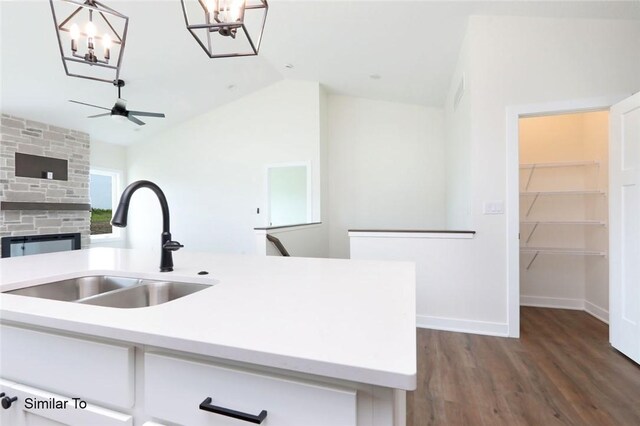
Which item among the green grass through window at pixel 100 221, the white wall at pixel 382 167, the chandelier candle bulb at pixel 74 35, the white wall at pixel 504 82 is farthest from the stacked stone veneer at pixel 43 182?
the white wall at pixel 504 82

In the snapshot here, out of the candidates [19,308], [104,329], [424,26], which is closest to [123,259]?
[19,308]

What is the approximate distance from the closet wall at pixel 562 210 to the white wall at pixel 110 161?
7311mm

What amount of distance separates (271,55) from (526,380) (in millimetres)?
4806

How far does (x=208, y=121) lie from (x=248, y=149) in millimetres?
1129

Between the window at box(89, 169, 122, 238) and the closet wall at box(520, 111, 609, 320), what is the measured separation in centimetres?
726

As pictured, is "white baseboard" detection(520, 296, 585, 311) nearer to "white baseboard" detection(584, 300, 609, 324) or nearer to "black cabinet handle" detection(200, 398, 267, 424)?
"white baseboard" detection(584, 300, 609, 324)

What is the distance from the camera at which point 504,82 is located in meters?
2.82

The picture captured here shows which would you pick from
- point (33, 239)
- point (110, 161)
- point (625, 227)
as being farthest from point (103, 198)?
point (625, 227)

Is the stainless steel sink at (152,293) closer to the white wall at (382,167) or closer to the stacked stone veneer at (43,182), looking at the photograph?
the white wall at (382,167)

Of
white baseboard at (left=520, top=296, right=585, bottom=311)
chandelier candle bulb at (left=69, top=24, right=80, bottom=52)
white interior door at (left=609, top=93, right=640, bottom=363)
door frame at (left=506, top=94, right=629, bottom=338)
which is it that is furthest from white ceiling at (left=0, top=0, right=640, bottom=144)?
white baseboard at (left=520, top=296, right=585, bottom=311)

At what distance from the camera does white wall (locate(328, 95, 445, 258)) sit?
5188 mm

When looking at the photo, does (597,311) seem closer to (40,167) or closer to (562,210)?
(562,210)

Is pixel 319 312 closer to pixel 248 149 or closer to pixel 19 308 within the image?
pixel 19 308

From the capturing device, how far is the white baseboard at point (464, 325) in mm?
2795
